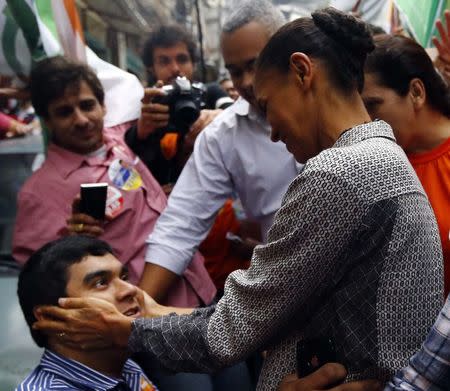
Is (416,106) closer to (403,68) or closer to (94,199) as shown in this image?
(403,68)

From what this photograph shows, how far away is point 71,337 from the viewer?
1699 mm

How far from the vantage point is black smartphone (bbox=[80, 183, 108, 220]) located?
2.07 m

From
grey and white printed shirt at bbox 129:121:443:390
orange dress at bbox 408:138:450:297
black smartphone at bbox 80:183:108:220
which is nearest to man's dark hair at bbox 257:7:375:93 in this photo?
grey and white printed shirt at bbox 129:121:443:390

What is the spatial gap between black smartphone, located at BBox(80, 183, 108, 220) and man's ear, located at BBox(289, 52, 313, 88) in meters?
0.85

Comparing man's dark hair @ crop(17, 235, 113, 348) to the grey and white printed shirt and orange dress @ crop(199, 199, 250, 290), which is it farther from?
orange dress @ crop(199, 199, 250, 290)

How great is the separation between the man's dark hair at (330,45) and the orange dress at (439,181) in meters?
0.66

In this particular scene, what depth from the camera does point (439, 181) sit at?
2.06 m

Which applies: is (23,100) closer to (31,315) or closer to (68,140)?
(68,140)

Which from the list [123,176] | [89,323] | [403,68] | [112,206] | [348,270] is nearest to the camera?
[348,270]

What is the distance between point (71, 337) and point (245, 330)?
0.54 m

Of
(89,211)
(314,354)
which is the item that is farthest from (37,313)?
(314,354)

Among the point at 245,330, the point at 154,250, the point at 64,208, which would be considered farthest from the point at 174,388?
the point at 245,330

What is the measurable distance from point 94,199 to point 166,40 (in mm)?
1383

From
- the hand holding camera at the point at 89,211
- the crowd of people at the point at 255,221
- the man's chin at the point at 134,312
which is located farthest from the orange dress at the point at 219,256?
the man's chin at the point at 134,312
